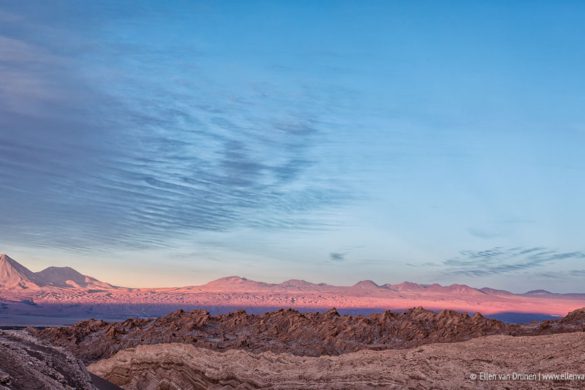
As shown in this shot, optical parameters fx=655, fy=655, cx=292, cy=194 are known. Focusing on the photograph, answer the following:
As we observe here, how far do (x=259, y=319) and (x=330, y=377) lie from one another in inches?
256

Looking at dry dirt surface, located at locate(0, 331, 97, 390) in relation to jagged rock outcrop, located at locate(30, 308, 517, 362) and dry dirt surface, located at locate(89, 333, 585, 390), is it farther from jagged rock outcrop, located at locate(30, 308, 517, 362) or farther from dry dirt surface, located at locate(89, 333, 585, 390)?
jagged rock outcrop, located at locate(30, 308, 517, 362)

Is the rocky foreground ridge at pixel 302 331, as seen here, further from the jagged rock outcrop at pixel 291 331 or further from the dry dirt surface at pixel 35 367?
the dry dirt surface at pixel 35 367

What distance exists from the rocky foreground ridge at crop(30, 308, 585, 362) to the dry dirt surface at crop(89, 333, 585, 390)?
0.54 m

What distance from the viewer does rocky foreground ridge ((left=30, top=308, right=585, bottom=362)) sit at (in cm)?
2036

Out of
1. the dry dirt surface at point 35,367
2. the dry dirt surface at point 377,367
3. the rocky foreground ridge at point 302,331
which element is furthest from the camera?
the rocky foreground ridge at point 302,331

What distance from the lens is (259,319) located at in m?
26.1

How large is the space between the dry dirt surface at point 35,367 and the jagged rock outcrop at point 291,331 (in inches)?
342

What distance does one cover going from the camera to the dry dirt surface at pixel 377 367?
16484mm

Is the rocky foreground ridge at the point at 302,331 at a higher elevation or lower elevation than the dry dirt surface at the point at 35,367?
higher

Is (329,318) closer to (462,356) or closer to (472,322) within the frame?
(472,322)

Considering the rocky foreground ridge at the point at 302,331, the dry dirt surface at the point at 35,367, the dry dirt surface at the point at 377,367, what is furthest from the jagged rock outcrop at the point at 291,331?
the dry dirt surface at the point at 35,367

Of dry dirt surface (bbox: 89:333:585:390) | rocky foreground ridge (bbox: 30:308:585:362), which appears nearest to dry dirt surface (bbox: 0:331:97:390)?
dry dirt surface (bbox: 89:333:585:390)

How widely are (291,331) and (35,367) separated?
11.8 m

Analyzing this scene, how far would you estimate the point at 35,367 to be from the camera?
13.7 m
